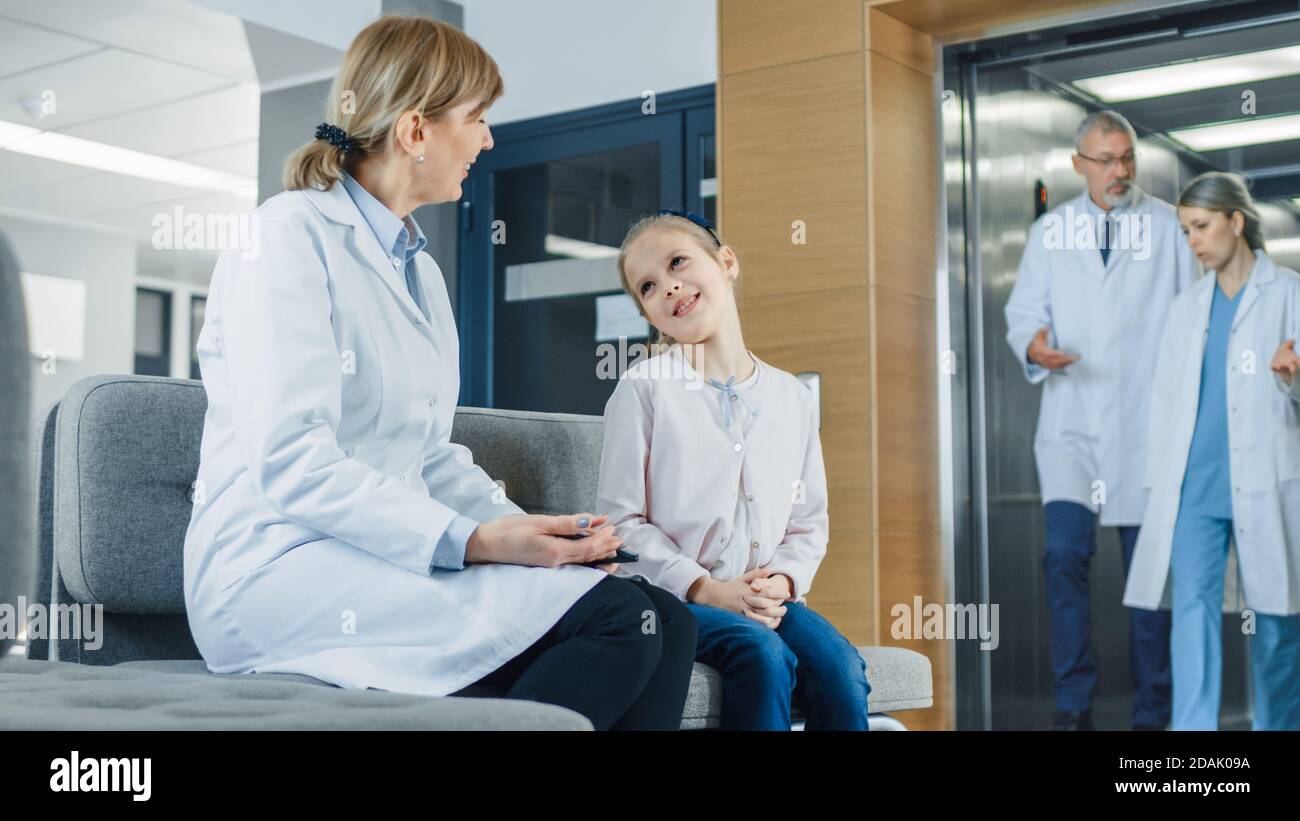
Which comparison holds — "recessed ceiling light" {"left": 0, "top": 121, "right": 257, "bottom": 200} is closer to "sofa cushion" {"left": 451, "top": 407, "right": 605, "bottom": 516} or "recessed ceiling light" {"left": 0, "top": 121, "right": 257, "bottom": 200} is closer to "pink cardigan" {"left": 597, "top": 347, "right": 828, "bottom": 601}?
"sofa cushion" {"left": 451, "top": 407, "right": 605, "bottom": 516}

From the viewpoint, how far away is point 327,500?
1425 mm

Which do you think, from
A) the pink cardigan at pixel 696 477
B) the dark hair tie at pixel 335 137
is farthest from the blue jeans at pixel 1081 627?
the dark hair tie at pixel 335 137

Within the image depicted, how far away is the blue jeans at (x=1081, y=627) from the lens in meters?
3.64

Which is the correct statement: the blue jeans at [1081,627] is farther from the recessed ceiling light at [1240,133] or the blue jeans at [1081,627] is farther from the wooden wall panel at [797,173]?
the recessed ceiling light at [1240,133]

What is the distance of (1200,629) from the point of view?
357 cm

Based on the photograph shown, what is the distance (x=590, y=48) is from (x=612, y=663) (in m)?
3.78

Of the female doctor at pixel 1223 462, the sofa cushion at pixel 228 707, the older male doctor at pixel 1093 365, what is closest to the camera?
the sofa cushion at pixel 228 707

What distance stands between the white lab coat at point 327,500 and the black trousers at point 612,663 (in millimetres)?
29

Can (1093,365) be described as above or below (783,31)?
below

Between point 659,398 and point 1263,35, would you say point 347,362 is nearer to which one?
point 659,398

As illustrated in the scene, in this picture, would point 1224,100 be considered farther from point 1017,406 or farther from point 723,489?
point 723,489

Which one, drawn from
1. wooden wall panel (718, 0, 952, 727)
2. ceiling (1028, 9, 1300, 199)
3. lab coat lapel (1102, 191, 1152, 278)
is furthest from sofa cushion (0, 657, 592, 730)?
ceiling (1028, 9, 1300, 199)

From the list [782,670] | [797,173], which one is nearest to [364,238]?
[782,670]

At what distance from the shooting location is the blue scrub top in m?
3.57
